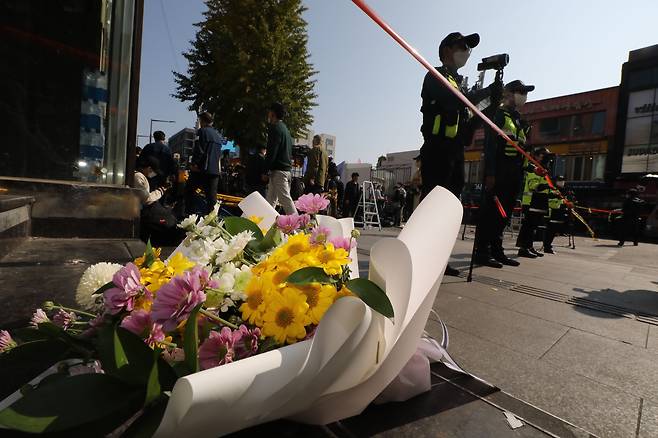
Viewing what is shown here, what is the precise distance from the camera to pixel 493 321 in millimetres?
2461

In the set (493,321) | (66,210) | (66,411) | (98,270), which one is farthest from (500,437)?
(66,210)

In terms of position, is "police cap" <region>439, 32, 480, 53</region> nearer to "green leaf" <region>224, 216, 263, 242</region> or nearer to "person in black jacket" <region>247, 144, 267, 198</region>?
"green leaf" <region>224, 216, 263, 242</region>

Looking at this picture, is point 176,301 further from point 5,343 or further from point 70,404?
point 5,343

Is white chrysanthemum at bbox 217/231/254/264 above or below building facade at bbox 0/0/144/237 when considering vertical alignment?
below

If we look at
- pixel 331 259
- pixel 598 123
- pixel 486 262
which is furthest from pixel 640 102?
pixel 331 259

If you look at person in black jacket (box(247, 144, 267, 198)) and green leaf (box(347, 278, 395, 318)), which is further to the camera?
person in black jacket (box(247, 144, 267, 198))

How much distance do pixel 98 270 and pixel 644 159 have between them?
28.9m

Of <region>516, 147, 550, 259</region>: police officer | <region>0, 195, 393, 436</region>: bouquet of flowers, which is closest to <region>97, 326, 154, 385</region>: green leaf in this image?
<region>0, 195, 393, 436</region>: bouquet of flowers

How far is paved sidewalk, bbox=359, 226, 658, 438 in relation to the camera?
1.38 m

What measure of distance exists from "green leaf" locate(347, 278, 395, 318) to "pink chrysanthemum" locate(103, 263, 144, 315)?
38 cm

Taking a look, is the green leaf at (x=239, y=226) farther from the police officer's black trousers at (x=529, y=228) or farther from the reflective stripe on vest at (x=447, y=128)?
the police officer's black trousers at (x=529, y=228)

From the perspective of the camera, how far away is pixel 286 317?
68cm

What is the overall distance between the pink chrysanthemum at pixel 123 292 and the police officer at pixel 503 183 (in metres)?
4.60

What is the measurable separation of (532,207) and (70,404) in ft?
23.2
